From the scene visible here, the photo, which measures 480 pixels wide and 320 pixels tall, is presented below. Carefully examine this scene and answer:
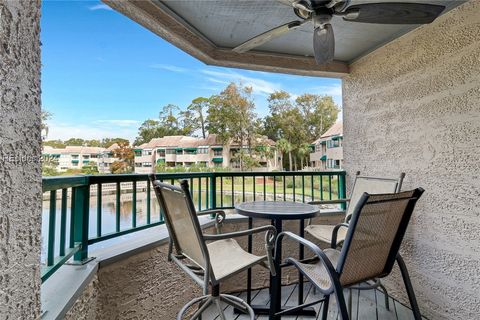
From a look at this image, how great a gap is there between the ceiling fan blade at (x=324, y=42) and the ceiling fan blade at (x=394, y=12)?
147mm

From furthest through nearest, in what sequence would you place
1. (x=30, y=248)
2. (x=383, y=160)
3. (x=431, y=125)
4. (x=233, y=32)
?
(x=383, y=160) → (x=233, y=32) → (x=431, y=125) → (x=30, y=248)

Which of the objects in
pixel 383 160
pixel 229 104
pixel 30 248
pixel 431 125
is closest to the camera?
pixel 30 248

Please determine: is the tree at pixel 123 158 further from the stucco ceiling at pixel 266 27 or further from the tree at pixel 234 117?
the stucco ceiling at pixel 266 27

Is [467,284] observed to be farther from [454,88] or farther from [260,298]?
[260,298]

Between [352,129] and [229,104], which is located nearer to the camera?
[352,129]

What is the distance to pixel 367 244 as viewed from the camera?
1.56 metres

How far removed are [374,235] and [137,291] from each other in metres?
1.67

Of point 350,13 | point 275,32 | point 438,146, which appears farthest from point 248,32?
point 438,146

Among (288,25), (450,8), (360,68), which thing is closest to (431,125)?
(450,8)

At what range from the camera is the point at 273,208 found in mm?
2412

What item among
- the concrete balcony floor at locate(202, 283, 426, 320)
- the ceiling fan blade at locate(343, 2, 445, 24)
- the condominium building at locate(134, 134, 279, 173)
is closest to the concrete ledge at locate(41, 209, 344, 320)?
the concrete balcony floor at locate(202, 283, 426, 320)

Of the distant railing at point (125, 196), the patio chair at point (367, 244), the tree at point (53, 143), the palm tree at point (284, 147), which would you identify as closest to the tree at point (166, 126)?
the palm tree at point (284, 147)

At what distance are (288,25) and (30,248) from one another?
1.97 m

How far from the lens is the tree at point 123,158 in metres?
4.67
